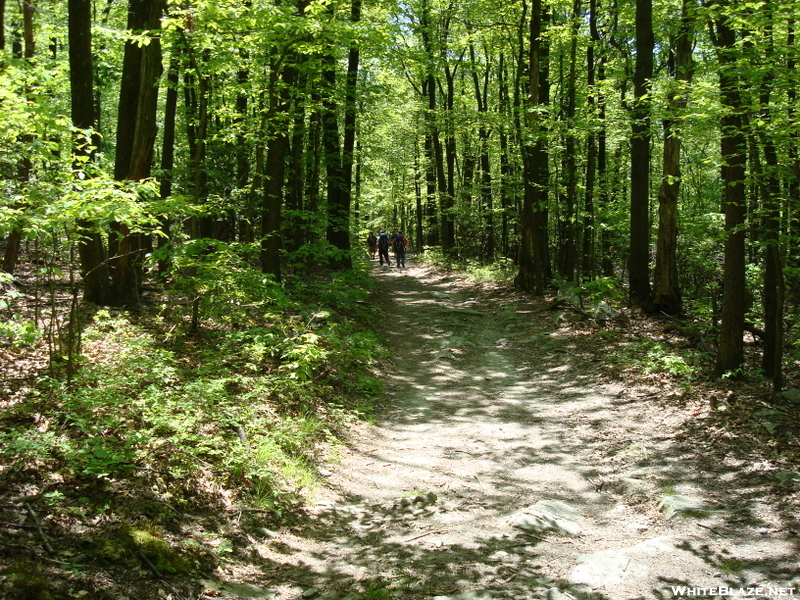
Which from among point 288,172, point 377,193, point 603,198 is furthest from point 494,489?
point 377,193

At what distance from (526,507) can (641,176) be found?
9.32 meters

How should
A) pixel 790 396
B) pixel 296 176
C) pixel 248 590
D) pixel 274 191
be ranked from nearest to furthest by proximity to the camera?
pixel 248 590 < pixel 790 396 < pixel 274 191 < pixel 296 176

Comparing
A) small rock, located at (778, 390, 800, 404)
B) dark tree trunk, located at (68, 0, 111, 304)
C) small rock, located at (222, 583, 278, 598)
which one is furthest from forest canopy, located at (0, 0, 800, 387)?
small rock, located at (222, 583, 278, 598)

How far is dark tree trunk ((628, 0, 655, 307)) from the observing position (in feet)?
38.4

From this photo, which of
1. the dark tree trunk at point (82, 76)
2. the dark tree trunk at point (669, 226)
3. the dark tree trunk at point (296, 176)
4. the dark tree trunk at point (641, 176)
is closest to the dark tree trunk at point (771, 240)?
the dark tree trunk at point (669, 226)

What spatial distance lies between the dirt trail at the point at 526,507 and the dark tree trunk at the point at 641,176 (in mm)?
3843

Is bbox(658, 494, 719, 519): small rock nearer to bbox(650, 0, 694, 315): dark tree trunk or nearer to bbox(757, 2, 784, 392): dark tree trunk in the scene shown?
bbox(757, 2, 784, 392): dark tree trunk

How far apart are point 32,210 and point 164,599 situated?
3148 millimetres

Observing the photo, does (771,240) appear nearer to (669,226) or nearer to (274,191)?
(669,226)

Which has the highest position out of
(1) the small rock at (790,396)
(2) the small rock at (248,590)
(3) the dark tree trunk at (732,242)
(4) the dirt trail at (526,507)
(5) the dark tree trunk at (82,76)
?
(5) the dark tree trunk at (82,76)

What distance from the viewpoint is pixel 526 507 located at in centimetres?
541

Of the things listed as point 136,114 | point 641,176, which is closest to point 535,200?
point 641,176

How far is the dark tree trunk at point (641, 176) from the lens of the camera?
1170 cm

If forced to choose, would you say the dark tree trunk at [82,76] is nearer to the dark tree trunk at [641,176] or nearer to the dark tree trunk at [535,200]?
the dark tree trunk at [641,176]
